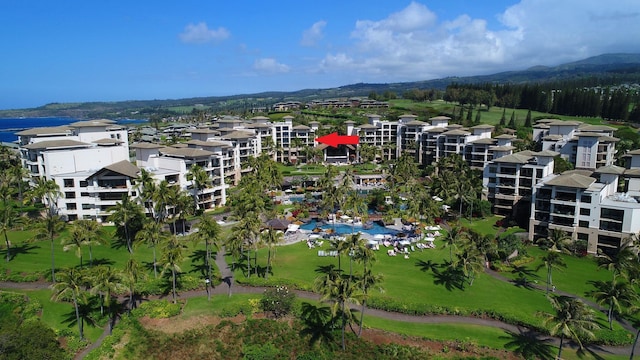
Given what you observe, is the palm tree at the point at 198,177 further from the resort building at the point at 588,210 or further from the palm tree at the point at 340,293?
the resort building at the point at 588,210

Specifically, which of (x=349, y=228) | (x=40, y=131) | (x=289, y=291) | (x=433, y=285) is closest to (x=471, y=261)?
(x=433, y=285)

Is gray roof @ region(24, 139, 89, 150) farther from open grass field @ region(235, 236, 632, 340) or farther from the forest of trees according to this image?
the forest of trees

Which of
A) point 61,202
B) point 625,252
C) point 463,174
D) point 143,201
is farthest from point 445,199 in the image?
point 61,202

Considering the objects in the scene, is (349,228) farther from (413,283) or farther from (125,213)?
(125,213)

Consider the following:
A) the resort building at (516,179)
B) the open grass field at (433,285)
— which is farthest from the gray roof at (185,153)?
the resort building at (516,179)

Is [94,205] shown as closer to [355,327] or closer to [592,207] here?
[355,327]

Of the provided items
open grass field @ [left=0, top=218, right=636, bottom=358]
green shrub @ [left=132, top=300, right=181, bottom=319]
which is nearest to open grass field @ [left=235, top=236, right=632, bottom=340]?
open grass field @ [left=0, top=218, right=636, bottom=358]

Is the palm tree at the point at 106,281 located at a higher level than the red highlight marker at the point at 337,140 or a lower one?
lower

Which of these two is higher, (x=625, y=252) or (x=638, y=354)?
(x=625, y=252)
